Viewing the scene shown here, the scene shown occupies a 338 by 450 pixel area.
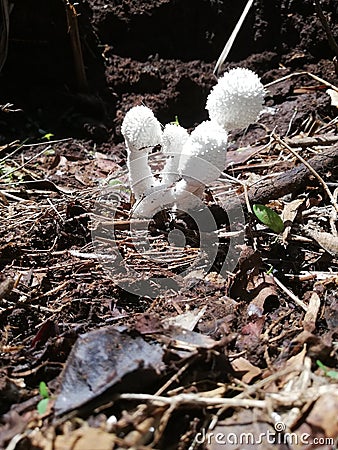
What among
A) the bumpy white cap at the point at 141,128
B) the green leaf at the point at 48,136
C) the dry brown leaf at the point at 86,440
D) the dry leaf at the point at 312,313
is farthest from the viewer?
the green leaf at the point at 48,136

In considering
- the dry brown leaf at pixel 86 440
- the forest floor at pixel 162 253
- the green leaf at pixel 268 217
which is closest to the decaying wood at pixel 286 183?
the forest floor at pixel 162 253

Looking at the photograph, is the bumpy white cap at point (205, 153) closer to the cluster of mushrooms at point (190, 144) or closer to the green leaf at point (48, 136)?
the cluster of mushrooms at point (190, 144)

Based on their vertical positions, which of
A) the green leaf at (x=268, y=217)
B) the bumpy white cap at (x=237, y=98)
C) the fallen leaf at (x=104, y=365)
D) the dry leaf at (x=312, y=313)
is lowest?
the dry leaf at (x=312, y=313)

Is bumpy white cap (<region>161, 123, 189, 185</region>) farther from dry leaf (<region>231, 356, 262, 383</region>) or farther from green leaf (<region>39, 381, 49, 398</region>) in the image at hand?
green leaf (<region>39, 381, 49, 398</region>)

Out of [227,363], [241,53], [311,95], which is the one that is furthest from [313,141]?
[227,363]

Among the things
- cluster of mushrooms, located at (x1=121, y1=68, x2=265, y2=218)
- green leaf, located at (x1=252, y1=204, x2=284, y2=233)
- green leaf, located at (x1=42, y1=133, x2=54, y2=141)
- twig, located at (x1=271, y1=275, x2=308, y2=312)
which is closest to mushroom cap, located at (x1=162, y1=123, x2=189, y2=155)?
cluster of mushrooms, located at (x1=121, y1=68, x2=265, y2=218)

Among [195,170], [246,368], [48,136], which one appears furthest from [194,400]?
[48,136]

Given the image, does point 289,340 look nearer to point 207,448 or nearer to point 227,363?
point 227,363

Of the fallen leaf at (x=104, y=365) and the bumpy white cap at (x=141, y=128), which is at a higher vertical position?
the bumpy white cap at (x=141, y=128)
